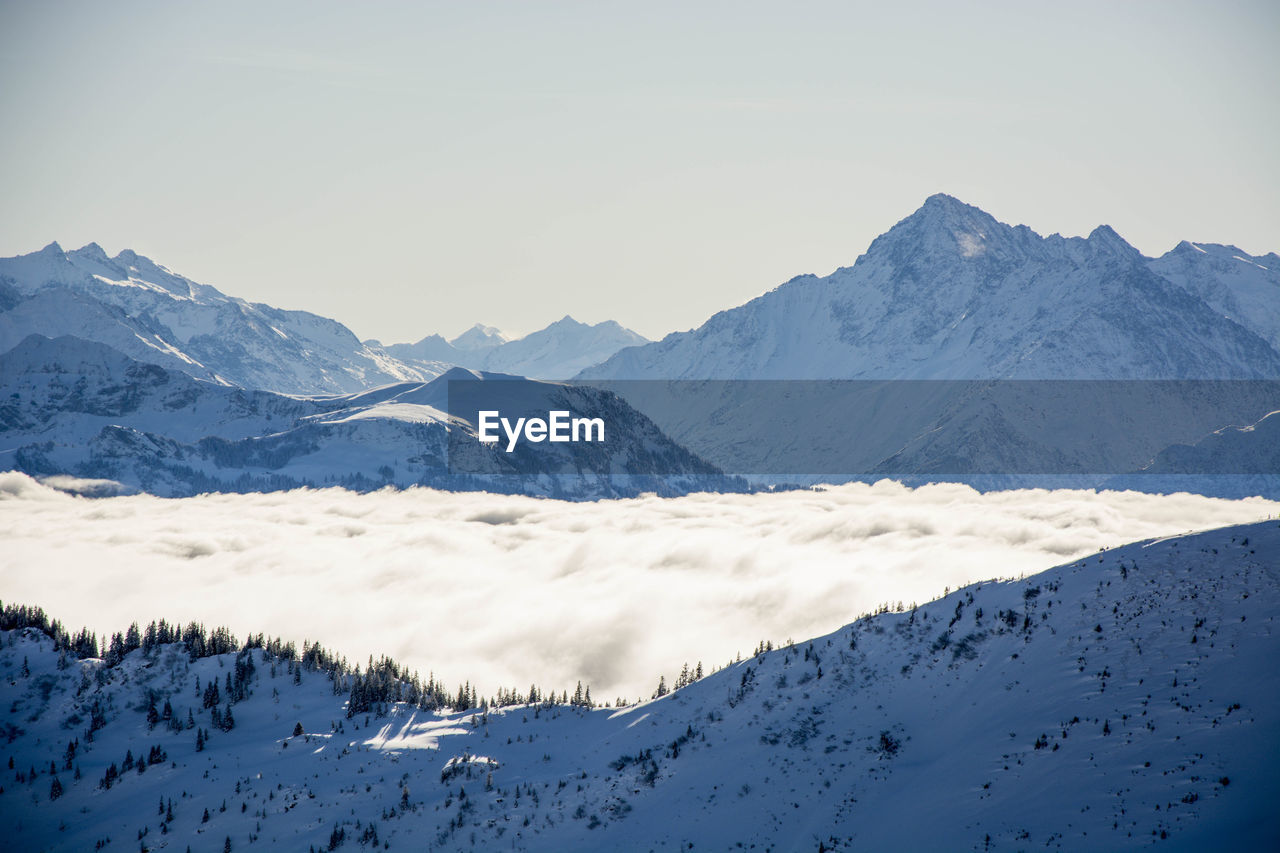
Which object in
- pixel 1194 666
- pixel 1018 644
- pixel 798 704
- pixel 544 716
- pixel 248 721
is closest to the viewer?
pixel 1194 666

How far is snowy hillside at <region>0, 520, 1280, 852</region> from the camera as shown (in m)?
72.4

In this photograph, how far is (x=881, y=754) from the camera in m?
94.9

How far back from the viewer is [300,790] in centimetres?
13150

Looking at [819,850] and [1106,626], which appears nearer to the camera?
[819,850]

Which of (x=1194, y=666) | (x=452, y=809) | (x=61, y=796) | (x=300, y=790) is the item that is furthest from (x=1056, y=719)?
(x=61, y=796)

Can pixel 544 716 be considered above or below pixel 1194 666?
below

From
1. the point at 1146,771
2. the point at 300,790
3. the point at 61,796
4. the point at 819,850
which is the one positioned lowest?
the point at 61,796

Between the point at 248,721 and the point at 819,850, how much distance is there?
12980cm

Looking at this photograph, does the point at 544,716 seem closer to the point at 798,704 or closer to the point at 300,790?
the point at 300,790

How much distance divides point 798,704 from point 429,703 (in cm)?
8462

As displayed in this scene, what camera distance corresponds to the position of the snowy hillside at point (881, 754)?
7244 centimetres

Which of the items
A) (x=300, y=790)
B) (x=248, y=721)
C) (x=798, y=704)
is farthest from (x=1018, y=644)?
(x=248, y=721)

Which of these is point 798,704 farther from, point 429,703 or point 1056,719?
point 429,703

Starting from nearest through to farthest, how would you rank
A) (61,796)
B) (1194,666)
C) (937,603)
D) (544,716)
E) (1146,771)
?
(1146,771)
(1194,666)
(937,603)
(544,716)
(61,796)
